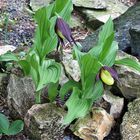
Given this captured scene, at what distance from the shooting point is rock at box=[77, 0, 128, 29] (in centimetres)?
464

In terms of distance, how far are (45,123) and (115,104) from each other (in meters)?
0.53

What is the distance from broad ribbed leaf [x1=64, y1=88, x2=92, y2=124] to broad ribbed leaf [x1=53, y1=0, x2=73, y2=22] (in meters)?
0.46

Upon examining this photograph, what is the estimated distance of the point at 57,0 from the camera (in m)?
2.40

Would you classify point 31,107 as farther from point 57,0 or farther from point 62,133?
point 57,0

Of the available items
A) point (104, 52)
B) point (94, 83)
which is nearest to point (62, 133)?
point (94, 83)

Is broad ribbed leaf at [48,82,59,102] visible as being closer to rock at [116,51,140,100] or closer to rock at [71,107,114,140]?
rock at [71,107,114,140]

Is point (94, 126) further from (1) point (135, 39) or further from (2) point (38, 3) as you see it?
(2) point (38, 3)

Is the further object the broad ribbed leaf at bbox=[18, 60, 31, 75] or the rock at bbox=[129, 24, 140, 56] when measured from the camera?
the rock at bbox=[129, 24, 140, 56]

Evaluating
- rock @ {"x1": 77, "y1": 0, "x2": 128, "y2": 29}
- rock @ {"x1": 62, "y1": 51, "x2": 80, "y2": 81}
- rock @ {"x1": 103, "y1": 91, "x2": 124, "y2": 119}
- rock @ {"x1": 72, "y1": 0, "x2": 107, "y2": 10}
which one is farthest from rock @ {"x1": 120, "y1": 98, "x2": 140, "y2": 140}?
rock @ {"x1": 72, "y1": 0, "x2": 107, "y2": 10}

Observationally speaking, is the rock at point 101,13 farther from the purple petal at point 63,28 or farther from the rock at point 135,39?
the purple petal at point 63,28

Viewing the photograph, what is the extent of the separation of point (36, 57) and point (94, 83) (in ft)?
1.31

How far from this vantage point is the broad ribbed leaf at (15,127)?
2.51m

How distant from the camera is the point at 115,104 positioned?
9.00 feet

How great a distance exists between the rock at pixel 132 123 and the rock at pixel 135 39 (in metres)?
0.57
